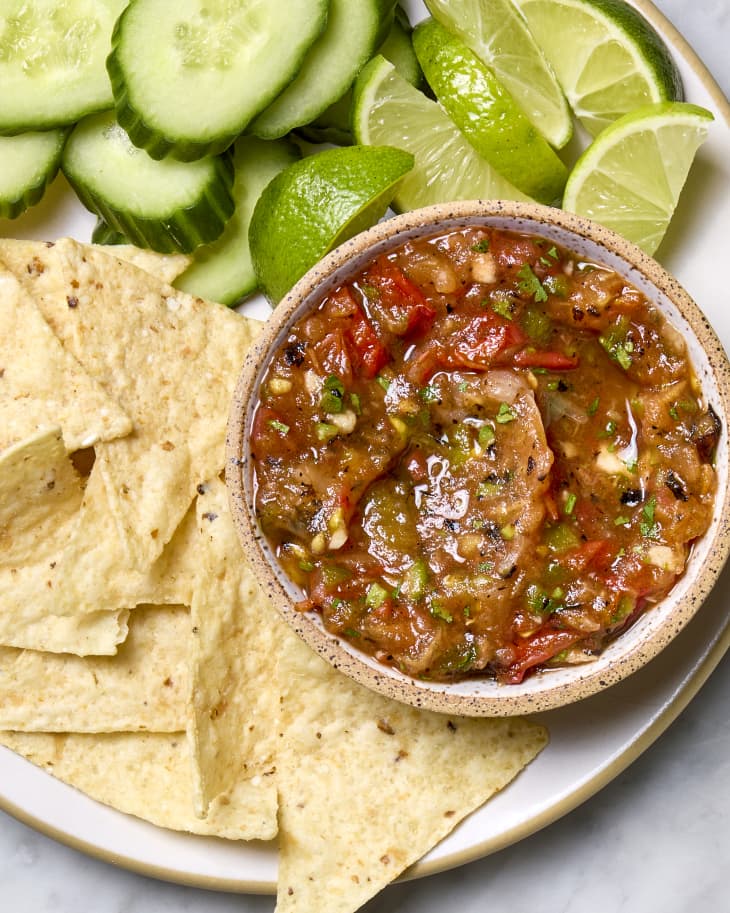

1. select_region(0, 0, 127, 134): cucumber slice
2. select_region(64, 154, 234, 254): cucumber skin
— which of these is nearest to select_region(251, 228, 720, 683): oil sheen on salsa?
select_region(64, 154, 234, 254): cucumber skin

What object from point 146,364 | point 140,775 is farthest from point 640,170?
point 140,775

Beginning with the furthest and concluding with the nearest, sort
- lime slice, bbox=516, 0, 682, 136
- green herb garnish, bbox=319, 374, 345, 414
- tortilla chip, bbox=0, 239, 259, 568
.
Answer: tortilla chip, bbox=0, 239, 259, 568 < lime slice, bbox=516, 0, 682, 136 < green herb garnish, bbox=319, 374, 345, 414

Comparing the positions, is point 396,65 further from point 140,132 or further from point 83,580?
point 83,580

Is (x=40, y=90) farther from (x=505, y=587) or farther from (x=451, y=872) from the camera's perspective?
(x=451, y=872)

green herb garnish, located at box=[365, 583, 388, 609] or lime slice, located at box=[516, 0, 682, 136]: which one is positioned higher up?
lime slice, located at box=[516, 0, 682, 136]

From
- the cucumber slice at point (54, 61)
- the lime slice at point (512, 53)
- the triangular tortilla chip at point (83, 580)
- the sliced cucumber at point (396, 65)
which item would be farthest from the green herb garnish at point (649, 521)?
the cucumber slice at point (54, 61)

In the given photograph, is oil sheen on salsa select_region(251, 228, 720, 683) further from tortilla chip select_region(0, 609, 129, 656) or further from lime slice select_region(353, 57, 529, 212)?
tortilla chip select_region(0, 609, 129, 656)
